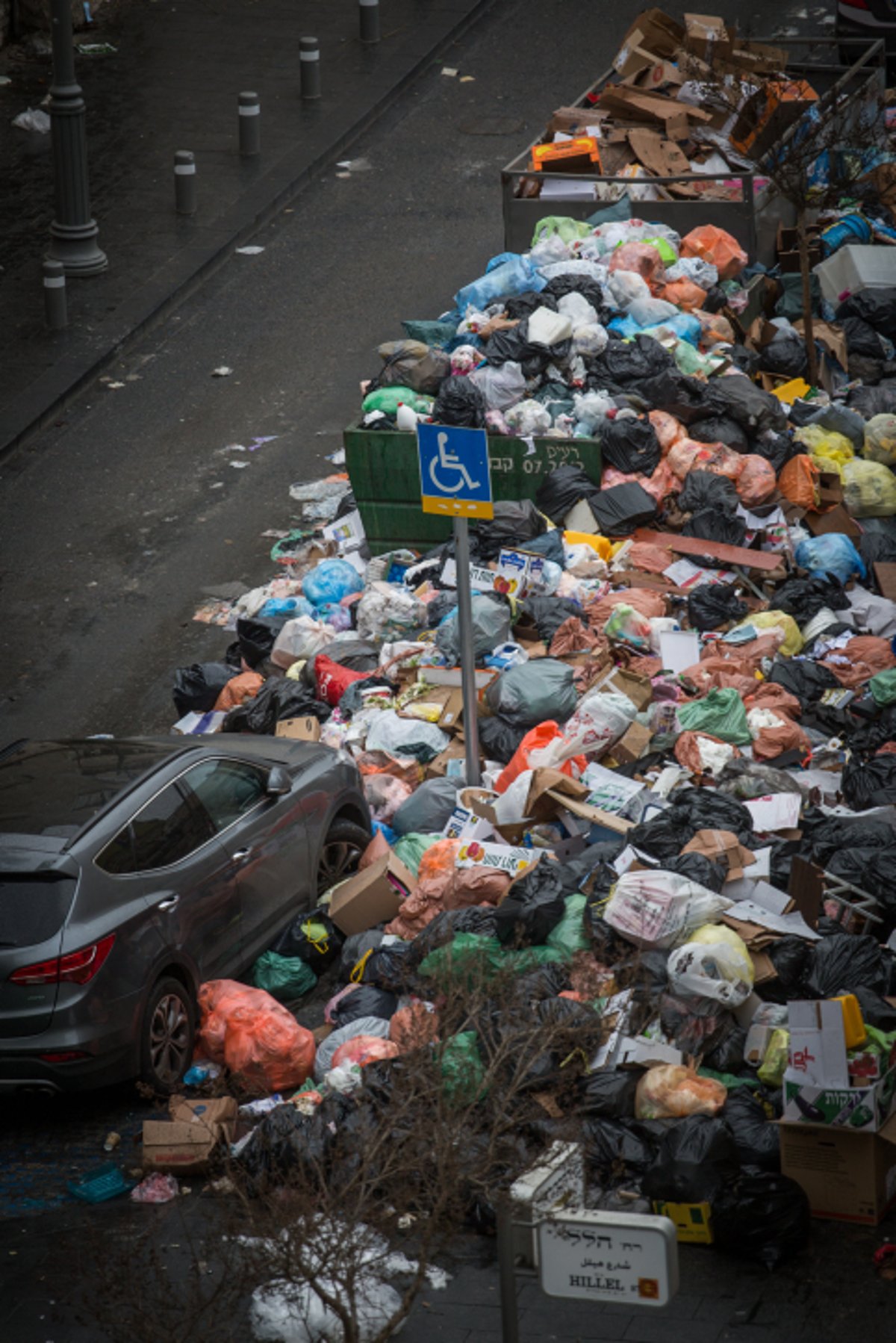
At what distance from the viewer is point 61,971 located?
7133mm

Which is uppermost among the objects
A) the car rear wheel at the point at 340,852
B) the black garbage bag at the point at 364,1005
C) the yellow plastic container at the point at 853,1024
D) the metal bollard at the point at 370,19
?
the metal bollard at the point at 370,19

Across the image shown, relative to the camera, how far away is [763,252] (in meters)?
14.8

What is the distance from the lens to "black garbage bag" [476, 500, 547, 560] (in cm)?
1088

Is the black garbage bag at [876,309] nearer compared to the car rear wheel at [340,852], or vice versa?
the car rear wheel at [340,852]

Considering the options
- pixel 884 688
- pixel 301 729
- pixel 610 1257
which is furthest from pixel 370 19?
pixel 610 1257

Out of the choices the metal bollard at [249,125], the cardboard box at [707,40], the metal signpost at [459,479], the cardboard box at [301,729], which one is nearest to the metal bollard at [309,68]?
the metal bollard at [249,125]

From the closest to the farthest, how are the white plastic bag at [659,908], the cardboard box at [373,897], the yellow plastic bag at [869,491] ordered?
1. the white plastic bag at [659,908]
2. the cardboard box at [373,897]
3. the yellow plastic bag at [869,491]

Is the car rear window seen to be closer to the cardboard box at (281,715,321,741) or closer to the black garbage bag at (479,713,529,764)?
the cardboard box at (281,715,321,741)

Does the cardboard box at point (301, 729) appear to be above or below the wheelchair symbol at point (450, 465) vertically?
below

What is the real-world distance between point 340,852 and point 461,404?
3778mm

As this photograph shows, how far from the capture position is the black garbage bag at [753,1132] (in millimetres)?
6465

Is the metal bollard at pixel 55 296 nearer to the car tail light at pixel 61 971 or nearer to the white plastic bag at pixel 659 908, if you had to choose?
the car tail light at pixel 61 971

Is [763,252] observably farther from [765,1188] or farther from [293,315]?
[765,1188]

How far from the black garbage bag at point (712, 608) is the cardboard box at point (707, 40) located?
7988 mm
